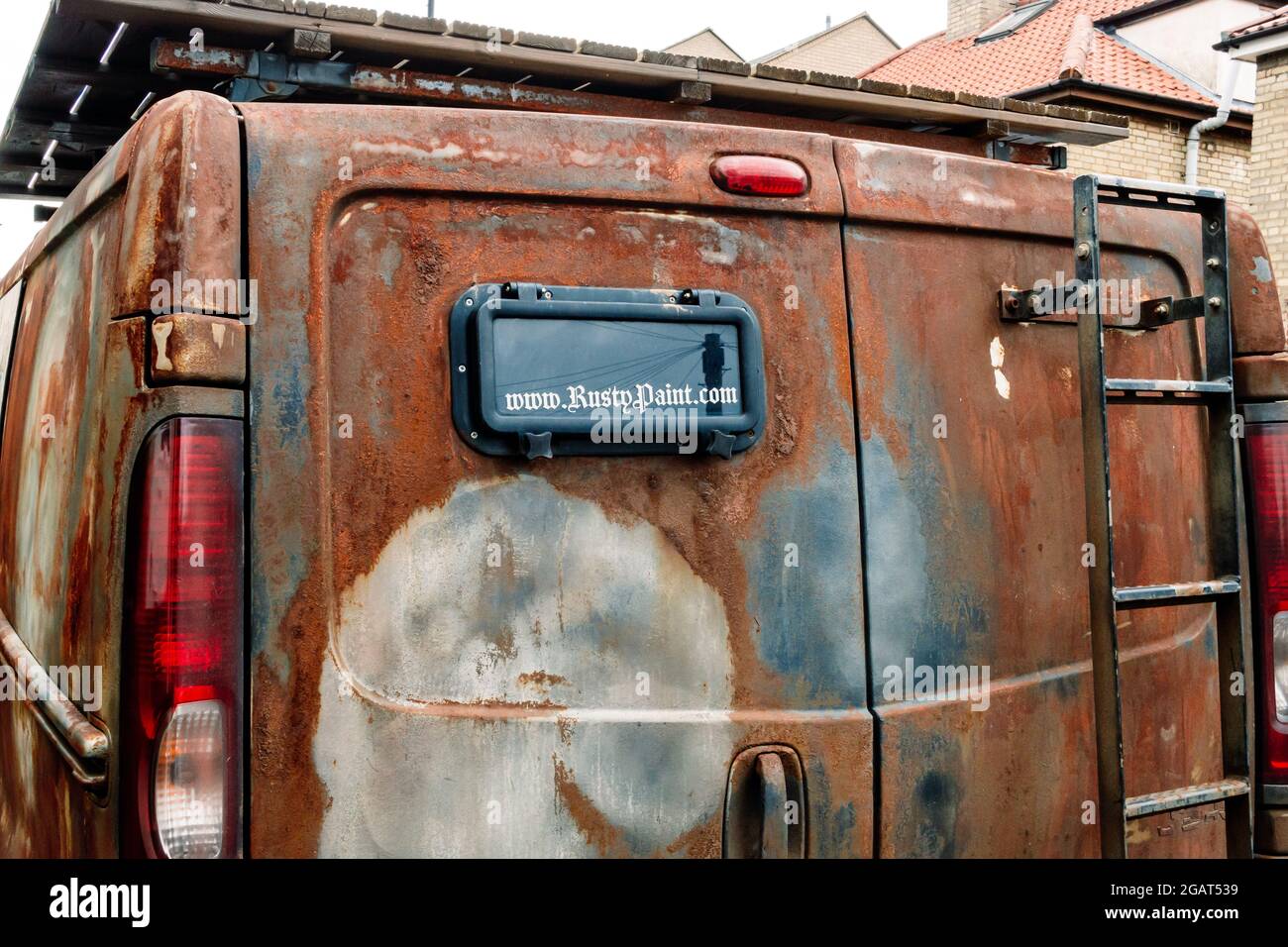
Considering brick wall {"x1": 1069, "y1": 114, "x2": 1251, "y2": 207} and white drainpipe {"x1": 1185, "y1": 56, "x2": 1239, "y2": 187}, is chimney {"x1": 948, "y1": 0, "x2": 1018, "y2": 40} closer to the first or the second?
white drainpipe {"x1": 1185, "y1": 56, "x2": 1239, "y2": 187}

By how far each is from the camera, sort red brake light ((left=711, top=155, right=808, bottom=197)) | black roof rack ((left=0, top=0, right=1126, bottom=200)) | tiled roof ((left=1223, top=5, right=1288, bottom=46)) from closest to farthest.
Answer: red brake light ((left=711, top=155, right=808, bottom=197)) → black roof rack ((left=0, top=0, right=1126, bottom=200)) → tiled roof ((left=1223, top=5, right=1288, bottom=46))

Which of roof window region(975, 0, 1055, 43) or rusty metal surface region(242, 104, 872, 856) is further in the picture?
roof window region(975, 0, 1055, 43)

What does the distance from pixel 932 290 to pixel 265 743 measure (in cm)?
154

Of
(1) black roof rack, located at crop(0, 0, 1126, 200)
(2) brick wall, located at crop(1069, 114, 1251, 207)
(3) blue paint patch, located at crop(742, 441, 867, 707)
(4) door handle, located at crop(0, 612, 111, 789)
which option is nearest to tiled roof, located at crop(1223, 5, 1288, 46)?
(2) brick wall, located at crop(1069, 114, 1251, 207)

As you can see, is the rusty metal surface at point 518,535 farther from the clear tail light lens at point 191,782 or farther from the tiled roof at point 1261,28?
the tiled roof at point 1261,28

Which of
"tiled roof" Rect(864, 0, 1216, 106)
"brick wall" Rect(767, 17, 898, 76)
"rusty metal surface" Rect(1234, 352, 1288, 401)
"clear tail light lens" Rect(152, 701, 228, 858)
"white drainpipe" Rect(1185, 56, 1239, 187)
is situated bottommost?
"clear tail light lens" Rect(152, 701, 228, 858)

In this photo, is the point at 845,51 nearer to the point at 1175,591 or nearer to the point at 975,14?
the point at 975,14

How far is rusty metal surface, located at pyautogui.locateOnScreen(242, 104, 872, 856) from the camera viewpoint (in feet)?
7.13

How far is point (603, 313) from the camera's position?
7.72 ft

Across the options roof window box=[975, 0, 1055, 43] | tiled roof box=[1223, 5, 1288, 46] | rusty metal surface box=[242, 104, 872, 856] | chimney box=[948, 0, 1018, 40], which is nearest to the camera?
rusty metal surface box=[242, 104, 872, 856]

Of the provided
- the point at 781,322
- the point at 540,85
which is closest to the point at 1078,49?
the point at 540,85

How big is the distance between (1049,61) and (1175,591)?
21.5 meters

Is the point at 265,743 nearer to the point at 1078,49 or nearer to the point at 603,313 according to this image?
the point at 603,313

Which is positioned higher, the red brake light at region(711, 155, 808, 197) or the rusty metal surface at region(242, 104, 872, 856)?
the red brake light at region(711, 155, 808, 197)
